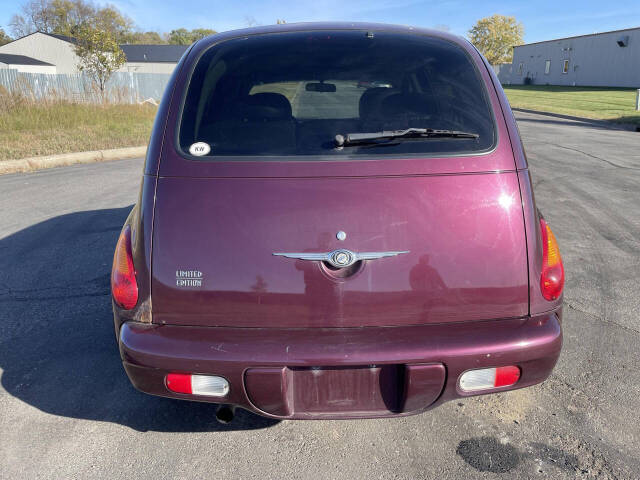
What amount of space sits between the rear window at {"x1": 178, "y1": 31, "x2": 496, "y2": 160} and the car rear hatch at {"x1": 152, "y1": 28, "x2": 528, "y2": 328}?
0.09 meters

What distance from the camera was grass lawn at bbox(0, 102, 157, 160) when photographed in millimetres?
10341

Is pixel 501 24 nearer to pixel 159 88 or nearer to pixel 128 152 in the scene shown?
pixel 159 88

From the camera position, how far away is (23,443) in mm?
2344

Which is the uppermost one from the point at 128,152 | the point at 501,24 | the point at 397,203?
the point at 501,24

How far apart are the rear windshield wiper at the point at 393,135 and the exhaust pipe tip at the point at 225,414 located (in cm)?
136

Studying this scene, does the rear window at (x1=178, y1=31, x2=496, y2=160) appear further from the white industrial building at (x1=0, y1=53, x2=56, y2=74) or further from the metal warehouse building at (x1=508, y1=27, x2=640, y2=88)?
the white industrial building at (x1=0, y1=53, x2=56, y2=74)

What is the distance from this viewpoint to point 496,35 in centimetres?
9412

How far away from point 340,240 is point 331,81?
1.03 meters

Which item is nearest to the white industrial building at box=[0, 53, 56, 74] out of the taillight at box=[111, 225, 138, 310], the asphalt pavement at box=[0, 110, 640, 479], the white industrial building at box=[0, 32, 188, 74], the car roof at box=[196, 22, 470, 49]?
the white industrial building at box=[0, 32, 188, 74]

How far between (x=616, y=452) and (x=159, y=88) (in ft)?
102

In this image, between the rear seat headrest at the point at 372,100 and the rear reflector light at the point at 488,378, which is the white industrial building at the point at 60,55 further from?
the rear reflector light at the point at 488,378

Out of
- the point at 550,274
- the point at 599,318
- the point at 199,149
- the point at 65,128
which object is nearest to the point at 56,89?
the point at 65,128

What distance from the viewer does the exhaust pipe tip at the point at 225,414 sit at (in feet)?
7.88

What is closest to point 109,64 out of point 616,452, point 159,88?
point 159,88
